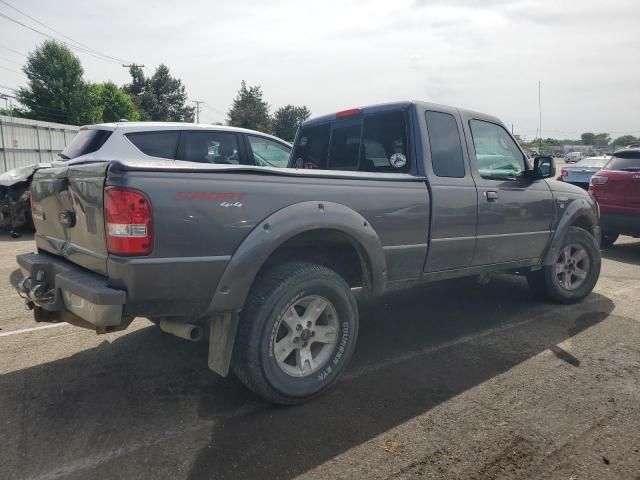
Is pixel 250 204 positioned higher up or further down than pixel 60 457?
higher up

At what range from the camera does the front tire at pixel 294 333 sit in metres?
2.77

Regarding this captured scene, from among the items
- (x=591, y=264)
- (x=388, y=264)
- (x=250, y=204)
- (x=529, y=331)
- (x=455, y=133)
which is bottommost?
(x=529, y=331)

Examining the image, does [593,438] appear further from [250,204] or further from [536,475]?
[250,204]

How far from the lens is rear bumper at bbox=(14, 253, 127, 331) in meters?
2.40

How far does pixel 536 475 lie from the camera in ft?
7.64

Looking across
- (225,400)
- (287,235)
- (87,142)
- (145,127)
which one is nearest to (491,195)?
(287,235)

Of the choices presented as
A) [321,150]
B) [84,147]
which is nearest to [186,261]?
[321,150]

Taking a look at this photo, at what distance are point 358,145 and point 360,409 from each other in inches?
89.5

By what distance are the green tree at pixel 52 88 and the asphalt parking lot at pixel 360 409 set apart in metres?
46.0

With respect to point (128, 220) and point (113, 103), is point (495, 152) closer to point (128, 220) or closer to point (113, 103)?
point (128, 220)

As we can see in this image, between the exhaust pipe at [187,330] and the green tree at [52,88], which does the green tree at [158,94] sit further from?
the exhaust pipe at [187,330]

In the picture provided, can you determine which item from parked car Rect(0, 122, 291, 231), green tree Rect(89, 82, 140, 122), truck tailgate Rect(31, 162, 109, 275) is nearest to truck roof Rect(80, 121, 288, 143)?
parked car Rect(0, 122, 291, 231)

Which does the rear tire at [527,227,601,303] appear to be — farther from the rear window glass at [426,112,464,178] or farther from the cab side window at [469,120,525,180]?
Answer: the rear window glass at [426,112,464,178]

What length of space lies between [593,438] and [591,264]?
3.07 m
